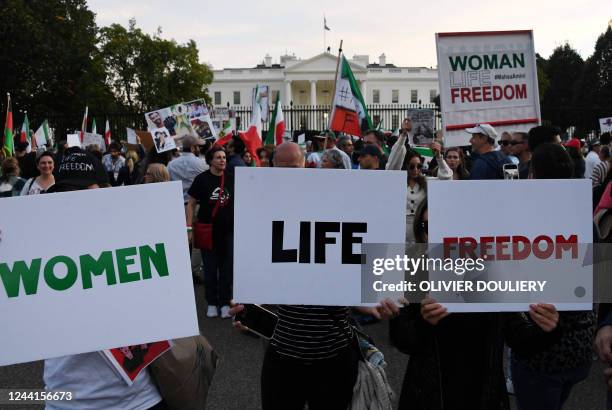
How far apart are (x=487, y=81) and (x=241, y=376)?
3.21 m

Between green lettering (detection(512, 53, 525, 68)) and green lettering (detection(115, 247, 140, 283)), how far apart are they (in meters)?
4.06

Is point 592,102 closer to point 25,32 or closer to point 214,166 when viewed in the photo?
point 25,32

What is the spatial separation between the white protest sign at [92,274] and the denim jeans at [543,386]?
1.49 metres

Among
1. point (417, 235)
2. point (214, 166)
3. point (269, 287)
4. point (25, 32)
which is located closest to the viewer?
point (269, 287)

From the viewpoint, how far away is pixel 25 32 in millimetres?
32500

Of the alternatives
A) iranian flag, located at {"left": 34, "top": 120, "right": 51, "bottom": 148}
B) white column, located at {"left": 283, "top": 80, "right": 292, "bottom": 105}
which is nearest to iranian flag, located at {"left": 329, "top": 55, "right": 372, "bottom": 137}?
iranian flag, located at {"left": 34, "top": 120, "right": 51, "bottom": 148}

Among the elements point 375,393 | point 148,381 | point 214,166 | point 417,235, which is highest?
point 214,166

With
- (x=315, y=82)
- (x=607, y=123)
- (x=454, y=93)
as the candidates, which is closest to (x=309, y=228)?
(x=454, y=93)

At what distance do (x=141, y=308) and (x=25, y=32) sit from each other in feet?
116

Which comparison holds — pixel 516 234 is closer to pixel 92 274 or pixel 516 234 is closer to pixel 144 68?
pixel 92 274

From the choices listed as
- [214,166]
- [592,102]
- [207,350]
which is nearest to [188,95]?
[592,102]

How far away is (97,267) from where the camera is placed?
2104mm

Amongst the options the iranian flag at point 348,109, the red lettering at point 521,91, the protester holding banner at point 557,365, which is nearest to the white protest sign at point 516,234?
the protester holding banner at point 557,365

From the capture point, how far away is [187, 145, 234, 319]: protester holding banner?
632cm
